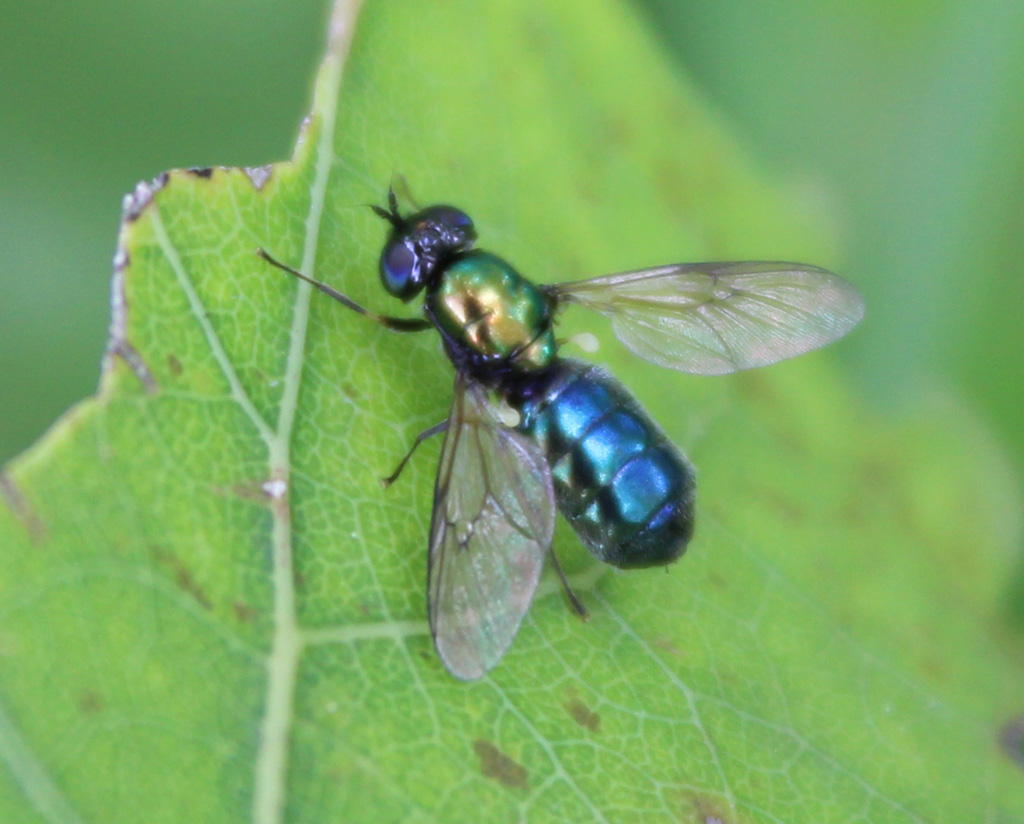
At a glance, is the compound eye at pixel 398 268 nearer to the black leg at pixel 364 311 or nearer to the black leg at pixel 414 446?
the black leg at pixel 364 311

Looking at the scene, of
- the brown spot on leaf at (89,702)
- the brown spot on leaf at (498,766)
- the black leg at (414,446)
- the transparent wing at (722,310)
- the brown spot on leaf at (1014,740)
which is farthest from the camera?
the transparent wing at (722,310)

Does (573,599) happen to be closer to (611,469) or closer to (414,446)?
(611,469)

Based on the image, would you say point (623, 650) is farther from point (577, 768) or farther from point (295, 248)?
point (295, 248)

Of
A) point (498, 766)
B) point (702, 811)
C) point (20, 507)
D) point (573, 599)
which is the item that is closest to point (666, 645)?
point (573, 599)

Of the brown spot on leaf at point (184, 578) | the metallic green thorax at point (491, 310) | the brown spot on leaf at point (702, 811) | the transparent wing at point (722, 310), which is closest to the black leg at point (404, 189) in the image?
the metallic green thorax at point (491, 310)

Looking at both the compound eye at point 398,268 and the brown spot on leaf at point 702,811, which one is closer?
the brown spot on leaf at point 702,811
